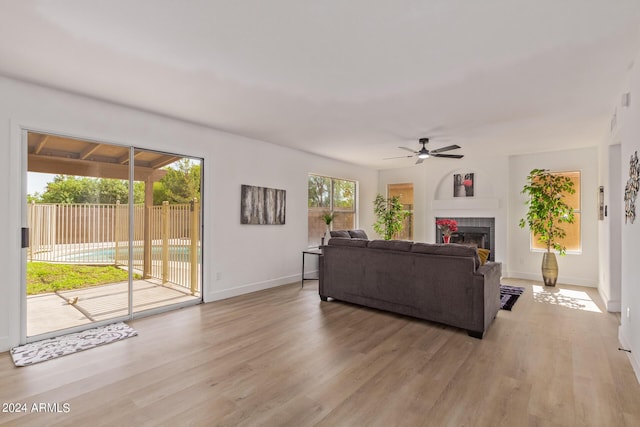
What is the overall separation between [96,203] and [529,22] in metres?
4.39

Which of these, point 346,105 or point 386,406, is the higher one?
point 346,105

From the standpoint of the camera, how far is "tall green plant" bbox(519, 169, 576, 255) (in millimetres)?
5766

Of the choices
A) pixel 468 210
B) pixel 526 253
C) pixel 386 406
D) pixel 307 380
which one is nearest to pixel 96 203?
pixel 307 380

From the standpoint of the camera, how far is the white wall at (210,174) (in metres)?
3.05

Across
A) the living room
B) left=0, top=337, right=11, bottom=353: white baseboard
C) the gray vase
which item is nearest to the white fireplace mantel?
the living room

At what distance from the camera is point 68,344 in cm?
313

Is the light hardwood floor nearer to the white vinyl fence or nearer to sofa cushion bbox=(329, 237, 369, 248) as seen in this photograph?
the white vinyl fence

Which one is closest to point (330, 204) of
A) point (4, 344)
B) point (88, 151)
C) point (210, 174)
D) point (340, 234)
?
point (340, 234)

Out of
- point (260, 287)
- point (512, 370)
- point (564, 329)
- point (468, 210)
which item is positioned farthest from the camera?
point (468, 210)

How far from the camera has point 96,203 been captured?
12.1 feet

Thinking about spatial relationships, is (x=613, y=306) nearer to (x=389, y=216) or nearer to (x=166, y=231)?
(x=389, y=216)

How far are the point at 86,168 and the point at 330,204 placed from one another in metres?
4.69

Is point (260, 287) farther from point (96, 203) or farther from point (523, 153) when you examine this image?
point (523, 153)

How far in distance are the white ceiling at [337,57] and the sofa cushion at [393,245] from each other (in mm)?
1623
